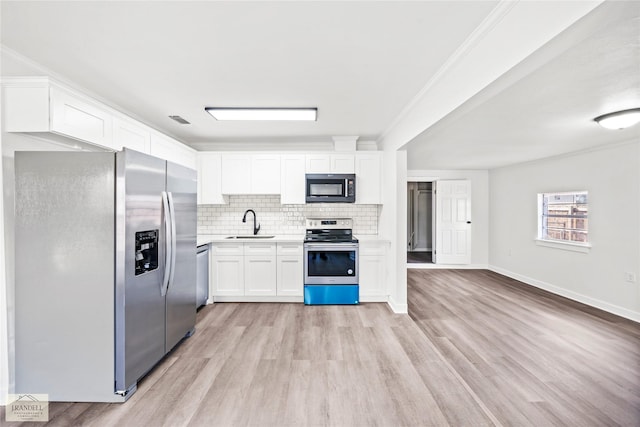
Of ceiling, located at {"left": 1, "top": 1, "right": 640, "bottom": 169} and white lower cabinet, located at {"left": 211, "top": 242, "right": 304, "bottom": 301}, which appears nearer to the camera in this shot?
ceiling, located at {"left": 1, "top": 1, "right": 640, "bottom": 169}

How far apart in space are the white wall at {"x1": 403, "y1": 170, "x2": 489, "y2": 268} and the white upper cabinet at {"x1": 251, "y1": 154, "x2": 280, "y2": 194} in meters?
3.50

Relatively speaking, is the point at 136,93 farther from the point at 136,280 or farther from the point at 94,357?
the point at 94,357

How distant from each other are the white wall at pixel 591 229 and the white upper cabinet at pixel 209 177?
5.57 m

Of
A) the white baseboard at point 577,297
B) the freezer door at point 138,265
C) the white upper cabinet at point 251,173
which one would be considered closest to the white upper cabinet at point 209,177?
the white upper cabinet at point 251,173

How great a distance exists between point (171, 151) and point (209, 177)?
821mm

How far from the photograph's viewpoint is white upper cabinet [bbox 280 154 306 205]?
420 cm

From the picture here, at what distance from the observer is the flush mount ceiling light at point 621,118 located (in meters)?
2.54

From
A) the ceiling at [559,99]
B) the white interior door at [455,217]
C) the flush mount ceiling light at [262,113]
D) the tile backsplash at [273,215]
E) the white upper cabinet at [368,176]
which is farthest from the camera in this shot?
the white interior door at [455,217]

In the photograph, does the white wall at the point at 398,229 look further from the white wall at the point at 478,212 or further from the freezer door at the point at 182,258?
the white wall at the point at 478,212

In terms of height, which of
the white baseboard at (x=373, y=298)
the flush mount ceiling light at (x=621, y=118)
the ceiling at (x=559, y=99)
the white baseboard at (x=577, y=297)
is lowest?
the white baseboard at (x=577, y=297)

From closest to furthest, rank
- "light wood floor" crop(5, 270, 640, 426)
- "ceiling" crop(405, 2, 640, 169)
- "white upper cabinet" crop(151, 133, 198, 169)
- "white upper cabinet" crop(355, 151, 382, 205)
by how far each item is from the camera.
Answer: "ceiling" crop(405, 2, 640, 169) → "light wood floor" crop(5, 270, 640, 426) → "white upper cabinet" crop(151, 133, 198, 169) → "white upper cabinet" crop(355, 151, 382, 205)

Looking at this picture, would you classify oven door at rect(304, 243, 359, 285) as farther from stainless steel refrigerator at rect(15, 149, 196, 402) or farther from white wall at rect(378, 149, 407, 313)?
stainless steel refrigerator at rect(15, 149, 196, 402)

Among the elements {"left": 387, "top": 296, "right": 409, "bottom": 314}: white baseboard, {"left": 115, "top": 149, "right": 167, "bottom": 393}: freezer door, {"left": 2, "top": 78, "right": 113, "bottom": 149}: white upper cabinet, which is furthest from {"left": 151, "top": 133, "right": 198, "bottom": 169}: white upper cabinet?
{"left": 387, "top": 296, "right": 409, "bottom": 314}: white baseboard

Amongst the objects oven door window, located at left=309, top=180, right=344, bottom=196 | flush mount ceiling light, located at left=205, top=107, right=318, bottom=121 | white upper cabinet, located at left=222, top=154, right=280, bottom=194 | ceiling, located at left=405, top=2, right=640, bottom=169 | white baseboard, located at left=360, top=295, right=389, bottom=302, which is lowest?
white baseboard, located at left=360, top=295, right=389, bottom=302
